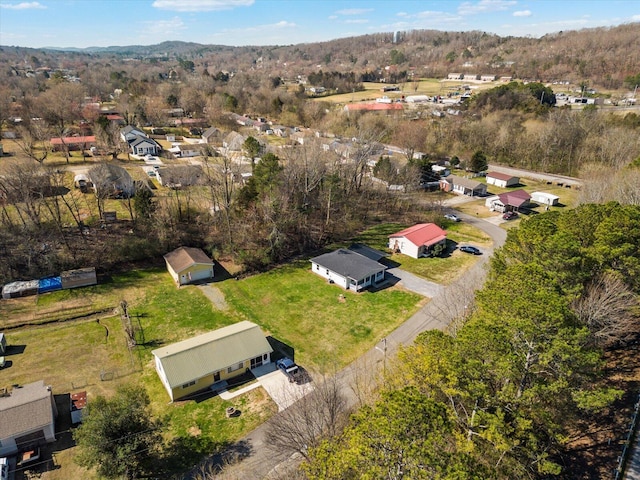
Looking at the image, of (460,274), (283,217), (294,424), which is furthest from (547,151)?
(294,424)

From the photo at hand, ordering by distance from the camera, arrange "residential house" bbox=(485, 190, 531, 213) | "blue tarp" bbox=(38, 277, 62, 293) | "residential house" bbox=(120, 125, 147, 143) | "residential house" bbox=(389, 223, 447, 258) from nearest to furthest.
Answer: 1. "blue tarp" bbox=(38, 277, 62, 293)
2. "residential house" bbox=(389, 223, 447, 258)
3. "residential house" bbox=(485, 190, 531, 213)
4. "residential house" bbox=(120, 125, 147, 143)

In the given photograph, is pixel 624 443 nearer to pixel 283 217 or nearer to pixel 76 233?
pixel 283 217

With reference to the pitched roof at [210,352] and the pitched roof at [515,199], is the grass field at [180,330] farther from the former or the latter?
the pitched roof at [515,199]

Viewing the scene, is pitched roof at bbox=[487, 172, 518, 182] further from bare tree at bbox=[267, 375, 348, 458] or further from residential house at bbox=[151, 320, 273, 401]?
bare tree at bbox=[267, 375, 348, 458]

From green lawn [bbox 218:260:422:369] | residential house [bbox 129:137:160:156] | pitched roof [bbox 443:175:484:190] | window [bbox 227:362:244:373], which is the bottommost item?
green lawn [bbox 218:260:422:369]

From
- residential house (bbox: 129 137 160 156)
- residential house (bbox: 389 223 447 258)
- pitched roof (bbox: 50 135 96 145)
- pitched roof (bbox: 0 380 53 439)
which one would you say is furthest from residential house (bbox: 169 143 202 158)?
pitched roof (bbox: 0 380 53 439)

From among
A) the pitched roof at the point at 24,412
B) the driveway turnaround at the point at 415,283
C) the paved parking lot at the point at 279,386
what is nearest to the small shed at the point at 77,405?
the pitched roof at the point at 24,412
